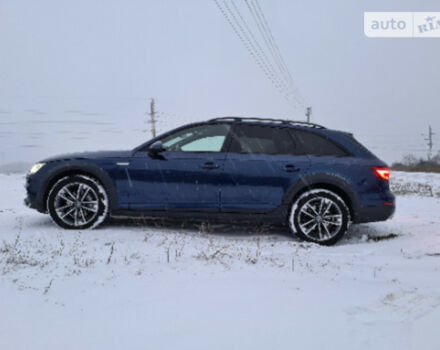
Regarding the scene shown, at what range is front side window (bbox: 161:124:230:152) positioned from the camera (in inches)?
210

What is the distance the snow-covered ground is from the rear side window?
1.23 m

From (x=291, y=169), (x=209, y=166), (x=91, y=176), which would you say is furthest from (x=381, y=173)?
(x=91, y=176)

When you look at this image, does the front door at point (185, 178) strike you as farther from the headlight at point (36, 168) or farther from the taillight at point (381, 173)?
the taillight at point (381, 173)

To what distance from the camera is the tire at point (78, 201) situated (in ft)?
17.1

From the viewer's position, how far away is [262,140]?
5.38 m

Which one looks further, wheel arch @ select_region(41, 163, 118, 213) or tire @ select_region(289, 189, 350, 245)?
wheel arch @ select_region(41, 163, 118, 213)

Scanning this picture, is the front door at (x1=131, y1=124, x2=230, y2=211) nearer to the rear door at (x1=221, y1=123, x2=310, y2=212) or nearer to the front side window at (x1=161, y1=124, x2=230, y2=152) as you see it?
the front side window at (x1=161, y1=124, x2=230, y2=152)

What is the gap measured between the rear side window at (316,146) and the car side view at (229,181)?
13 millimetres

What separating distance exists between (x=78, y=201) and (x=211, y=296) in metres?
3.01

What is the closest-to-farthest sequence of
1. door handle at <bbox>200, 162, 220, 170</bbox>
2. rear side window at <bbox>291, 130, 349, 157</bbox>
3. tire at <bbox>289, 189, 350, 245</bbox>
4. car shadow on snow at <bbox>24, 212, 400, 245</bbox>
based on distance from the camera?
tire at <bbox>289, 189, 350, 245</bbox> → door handle at <bbox>200, 162, 220, 170</bbox> → rear side window at <bbox>291, 130, 349, 157</bbox> → car shadow on snow at <bbox>24, 212, 400, 245</bbox>

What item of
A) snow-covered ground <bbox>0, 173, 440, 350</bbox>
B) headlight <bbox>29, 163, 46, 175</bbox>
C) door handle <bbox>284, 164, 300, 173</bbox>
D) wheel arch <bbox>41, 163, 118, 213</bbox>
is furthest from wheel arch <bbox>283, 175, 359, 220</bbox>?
headlight <bbox>29, 163, 46, 175</bbox>

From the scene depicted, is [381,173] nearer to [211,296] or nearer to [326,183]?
[326,183]

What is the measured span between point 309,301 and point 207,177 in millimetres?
2643

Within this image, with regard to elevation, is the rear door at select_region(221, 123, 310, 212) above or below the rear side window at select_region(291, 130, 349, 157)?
below
